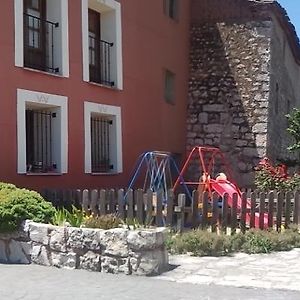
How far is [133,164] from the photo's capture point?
16.0 m

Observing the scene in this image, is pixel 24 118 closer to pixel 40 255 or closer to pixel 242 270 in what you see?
pixel 40 255

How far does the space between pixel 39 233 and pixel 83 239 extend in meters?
0.79

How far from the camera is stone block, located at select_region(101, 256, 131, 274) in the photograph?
813cm

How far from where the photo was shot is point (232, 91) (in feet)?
62.4

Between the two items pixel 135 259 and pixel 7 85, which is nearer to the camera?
pixel 135 259

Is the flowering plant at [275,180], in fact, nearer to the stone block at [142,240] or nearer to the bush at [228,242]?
the bush at [228,242]

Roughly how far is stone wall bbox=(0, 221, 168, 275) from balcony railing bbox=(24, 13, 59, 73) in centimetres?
537

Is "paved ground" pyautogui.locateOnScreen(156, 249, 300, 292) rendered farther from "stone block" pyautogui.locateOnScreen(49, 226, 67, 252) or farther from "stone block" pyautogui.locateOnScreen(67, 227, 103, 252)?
"stone block" pyautogui.locateOnScreen(49, 226, 67, 252)

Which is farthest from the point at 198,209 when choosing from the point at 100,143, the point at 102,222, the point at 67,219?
the point at 100,143

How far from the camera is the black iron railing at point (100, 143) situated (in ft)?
49.4

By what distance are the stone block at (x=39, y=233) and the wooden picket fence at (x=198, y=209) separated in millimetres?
1782

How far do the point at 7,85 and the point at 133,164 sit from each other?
5063mm

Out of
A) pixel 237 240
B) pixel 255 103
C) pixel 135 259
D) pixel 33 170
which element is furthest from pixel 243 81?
pixel 135 259

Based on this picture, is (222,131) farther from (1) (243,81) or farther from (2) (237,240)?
(2) (237,240)
